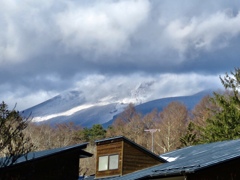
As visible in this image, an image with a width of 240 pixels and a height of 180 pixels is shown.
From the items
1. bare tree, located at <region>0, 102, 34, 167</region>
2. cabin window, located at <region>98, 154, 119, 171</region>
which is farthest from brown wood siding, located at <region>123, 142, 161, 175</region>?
bare tree, located at <region>0, 102, 34, 167</region>

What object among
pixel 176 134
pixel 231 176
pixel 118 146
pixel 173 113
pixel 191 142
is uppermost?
pixel 173 113

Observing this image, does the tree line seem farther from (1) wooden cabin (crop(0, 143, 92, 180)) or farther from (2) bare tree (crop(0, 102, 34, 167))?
(2) bare tree (crop(0, 102, 34, 167))

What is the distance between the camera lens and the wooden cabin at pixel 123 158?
81.9 ft

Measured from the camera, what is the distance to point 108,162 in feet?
84.4

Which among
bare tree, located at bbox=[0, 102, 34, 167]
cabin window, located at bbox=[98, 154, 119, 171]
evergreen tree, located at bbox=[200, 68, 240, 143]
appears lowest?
bare tree, located at bbox=[0, 102, 34, 167]

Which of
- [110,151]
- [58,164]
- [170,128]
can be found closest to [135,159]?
[110,151]

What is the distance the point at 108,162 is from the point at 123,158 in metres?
1.21

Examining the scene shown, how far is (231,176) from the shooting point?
62.7 feet

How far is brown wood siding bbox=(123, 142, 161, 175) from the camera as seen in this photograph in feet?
82.0

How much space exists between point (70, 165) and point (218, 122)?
21204 millimetres

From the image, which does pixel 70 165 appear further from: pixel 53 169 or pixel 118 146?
pixel 118 146

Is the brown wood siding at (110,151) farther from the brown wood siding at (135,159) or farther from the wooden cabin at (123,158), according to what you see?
the brown wood siding at (135,159)

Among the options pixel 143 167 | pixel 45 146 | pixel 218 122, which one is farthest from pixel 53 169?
pixel 45 146

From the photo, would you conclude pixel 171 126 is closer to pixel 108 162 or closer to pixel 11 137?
pixel 108 162
